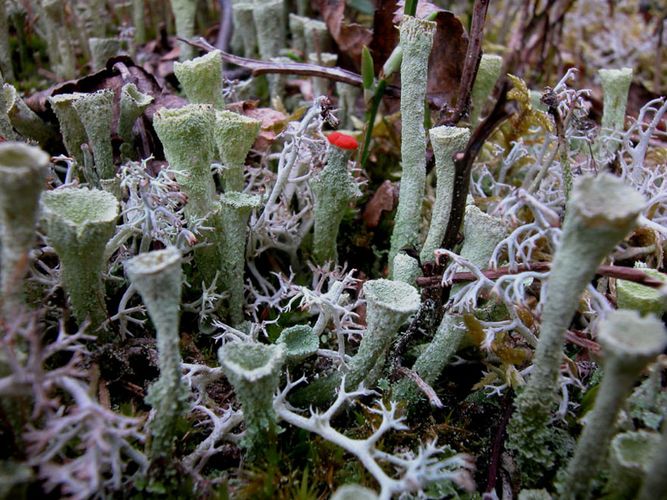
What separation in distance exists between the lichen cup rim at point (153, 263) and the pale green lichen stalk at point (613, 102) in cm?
140

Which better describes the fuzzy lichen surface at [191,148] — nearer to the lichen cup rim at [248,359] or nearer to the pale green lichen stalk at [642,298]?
the lichen cup rim at [248,359]

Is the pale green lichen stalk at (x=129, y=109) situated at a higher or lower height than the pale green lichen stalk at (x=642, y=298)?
higher

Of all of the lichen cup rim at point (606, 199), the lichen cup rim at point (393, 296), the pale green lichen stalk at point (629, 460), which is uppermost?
the lichen cup rim at point (606, 199)

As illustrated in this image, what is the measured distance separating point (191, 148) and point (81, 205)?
274 millimetres

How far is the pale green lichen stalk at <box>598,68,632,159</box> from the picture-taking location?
1.76 metres

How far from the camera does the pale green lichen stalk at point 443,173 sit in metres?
1.27

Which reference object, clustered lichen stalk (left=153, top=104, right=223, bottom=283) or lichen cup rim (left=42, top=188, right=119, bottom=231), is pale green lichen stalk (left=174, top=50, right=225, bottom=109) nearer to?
clustered lichen stalk (left=153, top=104, right=223, bottom=283)

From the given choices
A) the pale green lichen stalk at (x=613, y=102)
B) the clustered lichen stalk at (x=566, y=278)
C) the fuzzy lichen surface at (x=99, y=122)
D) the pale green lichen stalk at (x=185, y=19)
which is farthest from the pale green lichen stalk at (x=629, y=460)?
the pale green lichen stalk at (x=185, y=19)

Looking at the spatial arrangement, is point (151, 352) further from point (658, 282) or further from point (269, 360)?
point (658, 282)

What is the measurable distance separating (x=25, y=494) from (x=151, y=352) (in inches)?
16.0

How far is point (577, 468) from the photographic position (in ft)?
3.17

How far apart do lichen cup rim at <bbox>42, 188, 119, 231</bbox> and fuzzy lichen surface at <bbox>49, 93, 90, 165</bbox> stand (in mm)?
374

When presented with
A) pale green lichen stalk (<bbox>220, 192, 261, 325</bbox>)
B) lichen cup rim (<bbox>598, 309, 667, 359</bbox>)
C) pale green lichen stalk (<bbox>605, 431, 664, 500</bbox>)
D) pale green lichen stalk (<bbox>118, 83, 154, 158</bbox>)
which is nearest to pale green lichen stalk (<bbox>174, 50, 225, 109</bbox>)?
pale green lichen stalk (<bbox>118, 83, 154, 158</bbox>)

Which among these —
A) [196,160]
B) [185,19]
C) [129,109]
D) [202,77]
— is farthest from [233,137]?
[185,19]
